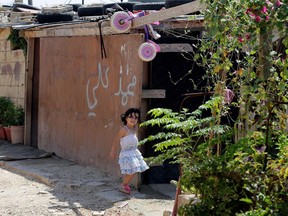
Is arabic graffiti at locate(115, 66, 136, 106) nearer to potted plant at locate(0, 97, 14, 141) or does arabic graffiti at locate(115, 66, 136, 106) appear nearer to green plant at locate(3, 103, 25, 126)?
green plant at locate(3, 103, 25, 126)

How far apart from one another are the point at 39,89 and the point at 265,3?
8.48 meters

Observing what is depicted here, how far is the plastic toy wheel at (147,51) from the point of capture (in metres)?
8.79

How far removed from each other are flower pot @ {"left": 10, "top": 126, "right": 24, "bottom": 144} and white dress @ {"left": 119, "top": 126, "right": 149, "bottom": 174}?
18.5ft

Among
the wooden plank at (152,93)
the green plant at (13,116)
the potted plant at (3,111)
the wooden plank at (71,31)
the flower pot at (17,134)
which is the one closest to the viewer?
the wooden plank at (152,93)

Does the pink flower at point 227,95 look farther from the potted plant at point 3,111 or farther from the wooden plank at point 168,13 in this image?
the potted plant at point 3,111

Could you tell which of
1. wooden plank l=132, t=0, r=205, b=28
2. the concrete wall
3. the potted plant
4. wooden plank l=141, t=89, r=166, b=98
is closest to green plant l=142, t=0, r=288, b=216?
wooden plank l=132, t=0, r=205, b=28

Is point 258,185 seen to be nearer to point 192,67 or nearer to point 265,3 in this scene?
point 265,3

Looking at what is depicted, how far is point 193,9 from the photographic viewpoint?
7.52 m

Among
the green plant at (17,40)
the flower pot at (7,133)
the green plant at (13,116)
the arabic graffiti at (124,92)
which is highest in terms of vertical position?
the green plant at (17,40)

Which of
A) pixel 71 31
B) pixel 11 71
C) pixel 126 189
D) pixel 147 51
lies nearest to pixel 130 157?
pixel 126 189

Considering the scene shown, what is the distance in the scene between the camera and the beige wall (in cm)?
1428

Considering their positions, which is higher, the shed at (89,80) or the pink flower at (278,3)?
the pink flower at (278,3)

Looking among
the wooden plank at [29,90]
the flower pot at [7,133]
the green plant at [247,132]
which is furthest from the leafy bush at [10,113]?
the green plant at [247,132]

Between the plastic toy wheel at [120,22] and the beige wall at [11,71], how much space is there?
5.41 metres
